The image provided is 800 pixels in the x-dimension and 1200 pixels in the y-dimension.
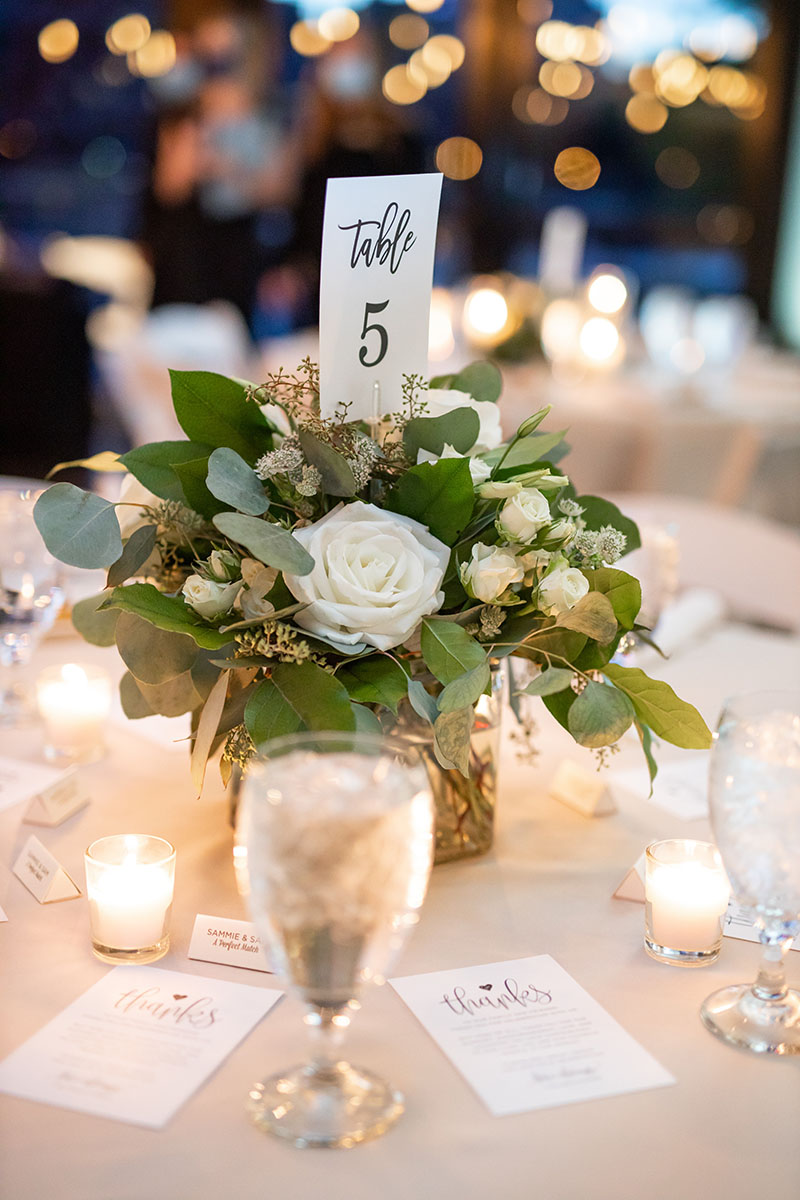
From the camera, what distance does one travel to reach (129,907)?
0.84 meters

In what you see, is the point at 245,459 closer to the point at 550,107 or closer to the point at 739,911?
the point at 739,911

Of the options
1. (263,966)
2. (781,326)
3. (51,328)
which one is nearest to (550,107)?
(781,326)

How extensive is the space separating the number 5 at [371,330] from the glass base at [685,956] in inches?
→ 20.3

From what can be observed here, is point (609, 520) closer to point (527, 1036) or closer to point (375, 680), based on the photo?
point (375, 680)

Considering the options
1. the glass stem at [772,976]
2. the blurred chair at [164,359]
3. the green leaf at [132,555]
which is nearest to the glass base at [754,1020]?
the glass stem at [772,976]

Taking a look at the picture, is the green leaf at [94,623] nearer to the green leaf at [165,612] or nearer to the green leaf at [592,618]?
the green leaf at [165,612]

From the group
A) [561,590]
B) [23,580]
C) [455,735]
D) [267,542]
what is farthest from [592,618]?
[23,580]

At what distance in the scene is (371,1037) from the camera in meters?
0.77

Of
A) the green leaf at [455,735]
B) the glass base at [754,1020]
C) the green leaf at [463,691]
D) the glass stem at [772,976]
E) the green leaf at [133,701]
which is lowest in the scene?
the glass base at [754,1020]

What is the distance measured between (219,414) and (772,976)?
1.91ft

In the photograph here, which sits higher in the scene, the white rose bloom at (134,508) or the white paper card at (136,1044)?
the white rose bloom at (134,508)

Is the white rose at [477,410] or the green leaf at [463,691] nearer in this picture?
the green leaf at [463,691]

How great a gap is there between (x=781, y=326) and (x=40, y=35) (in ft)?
14.8

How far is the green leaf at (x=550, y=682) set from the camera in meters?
0.85
